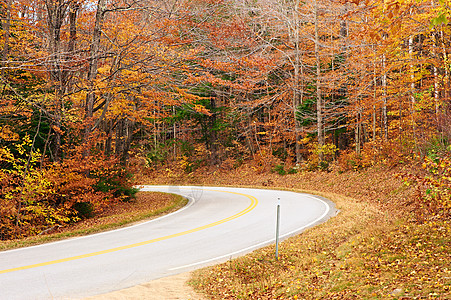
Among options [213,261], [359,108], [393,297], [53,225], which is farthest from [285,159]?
[393,297]

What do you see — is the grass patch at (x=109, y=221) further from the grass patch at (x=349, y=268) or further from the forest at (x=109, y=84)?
the grass patch at (x=349, y=268)

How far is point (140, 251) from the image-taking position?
29.7 feet

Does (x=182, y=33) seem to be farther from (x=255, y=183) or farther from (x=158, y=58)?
(x=255, y=183)

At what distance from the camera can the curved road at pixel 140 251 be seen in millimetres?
6738

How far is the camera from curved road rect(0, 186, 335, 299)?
6.74 metres

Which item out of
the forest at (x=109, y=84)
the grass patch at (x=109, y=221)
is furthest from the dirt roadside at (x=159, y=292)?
the forest at (x=109, y=84)

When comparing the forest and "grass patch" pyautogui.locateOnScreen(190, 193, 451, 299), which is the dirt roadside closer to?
"grass patch" pyautogui.locateOnScreen(190, 193, 451, 299)

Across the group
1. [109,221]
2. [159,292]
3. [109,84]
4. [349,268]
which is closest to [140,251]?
[159,292]

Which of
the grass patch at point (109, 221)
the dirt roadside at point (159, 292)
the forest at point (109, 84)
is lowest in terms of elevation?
the grass patch at point (109, 221)

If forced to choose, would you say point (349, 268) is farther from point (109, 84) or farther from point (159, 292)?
point (109, 84)

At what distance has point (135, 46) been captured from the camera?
1548cm

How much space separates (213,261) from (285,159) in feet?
81.6

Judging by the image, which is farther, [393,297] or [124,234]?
[124,234]

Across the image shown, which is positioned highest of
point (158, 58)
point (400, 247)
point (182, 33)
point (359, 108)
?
point (182, 33)
